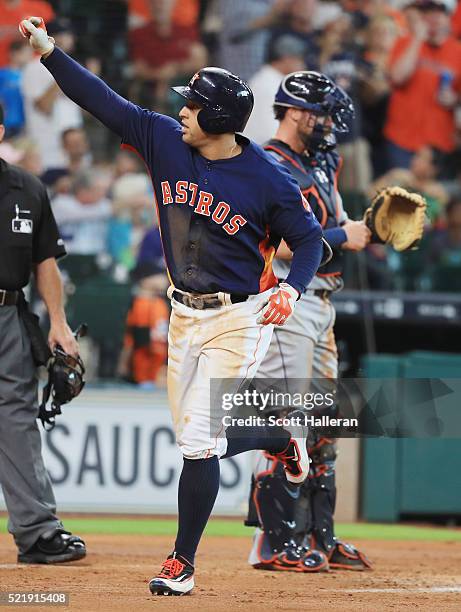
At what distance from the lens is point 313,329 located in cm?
570

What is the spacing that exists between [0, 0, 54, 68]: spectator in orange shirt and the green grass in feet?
15.7

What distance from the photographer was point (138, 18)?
11.5 m

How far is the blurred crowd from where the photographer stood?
1040 centimetres

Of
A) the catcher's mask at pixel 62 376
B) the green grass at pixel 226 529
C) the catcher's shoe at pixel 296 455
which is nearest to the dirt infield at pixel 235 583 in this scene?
the catcher's shoe at pixel 296 455

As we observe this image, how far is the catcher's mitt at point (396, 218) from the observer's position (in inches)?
230

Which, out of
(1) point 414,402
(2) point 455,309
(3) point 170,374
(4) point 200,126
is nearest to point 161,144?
(4) point 200,126

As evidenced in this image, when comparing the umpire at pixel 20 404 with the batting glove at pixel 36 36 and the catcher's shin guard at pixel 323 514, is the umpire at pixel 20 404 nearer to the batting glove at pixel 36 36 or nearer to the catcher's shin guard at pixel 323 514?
the batting glove at pixel 36 36

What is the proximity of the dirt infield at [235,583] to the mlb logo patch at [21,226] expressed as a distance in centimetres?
164

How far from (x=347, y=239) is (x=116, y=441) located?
3.76 m

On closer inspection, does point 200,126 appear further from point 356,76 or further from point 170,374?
point 356,76

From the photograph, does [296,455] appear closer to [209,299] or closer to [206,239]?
[209,299]

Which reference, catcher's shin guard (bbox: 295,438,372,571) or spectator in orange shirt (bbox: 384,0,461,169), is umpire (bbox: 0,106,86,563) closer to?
catcher's shin guard (bbox: 295,438,372,571)

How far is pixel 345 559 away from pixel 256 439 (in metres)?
1.21

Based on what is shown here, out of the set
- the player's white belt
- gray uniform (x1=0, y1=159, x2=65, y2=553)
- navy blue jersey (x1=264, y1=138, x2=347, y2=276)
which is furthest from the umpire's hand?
navy blue jersey (x1=264, y1=138, x2=347, y2=276)
